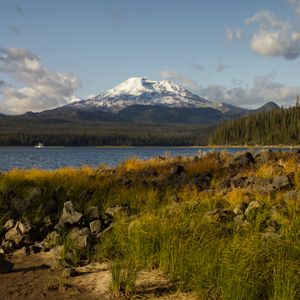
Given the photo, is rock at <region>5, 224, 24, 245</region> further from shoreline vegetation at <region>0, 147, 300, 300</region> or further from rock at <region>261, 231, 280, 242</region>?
rock at <region>261, 231, 280, 242</region>

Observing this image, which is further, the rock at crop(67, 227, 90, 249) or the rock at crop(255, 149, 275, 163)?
the rock at crop(255, 149, 275, 163)

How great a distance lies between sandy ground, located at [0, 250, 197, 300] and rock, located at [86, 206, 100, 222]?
205 centimetres

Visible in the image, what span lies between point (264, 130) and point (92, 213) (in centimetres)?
15783

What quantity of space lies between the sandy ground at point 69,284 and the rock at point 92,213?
2.05 m

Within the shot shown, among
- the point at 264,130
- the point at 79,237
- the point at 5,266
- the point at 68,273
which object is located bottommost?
the point at 5,266

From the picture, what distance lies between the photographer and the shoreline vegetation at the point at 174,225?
25.7ft

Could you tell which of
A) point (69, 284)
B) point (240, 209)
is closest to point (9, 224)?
point (69, 284)

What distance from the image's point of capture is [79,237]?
35.0 ft

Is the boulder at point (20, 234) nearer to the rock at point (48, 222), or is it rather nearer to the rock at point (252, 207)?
the rock at point (48, 222)

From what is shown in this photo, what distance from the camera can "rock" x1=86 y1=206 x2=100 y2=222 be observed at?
12083mm

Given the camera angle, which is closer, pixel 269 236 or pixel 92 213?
pixel 269 236

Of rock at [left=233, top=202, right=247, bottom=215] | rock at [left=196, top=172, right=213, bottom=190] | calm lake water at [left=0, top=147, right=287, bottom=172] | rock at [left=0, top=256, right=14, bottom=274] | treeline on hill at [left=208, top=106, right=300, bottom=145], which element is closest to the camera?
rock at [left=0, top=256, right=14, bottom=274]

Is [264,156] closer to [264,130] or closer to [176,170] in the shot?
[176,170]

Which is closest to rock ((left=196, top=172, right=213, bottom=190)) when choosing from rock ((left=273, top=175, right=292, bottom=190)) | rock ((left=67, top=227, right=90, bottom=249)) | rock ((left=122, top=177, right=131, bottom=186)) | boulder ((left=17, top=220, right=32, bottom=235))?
rock ((left=122, top=177, right=131, bottom=186))
